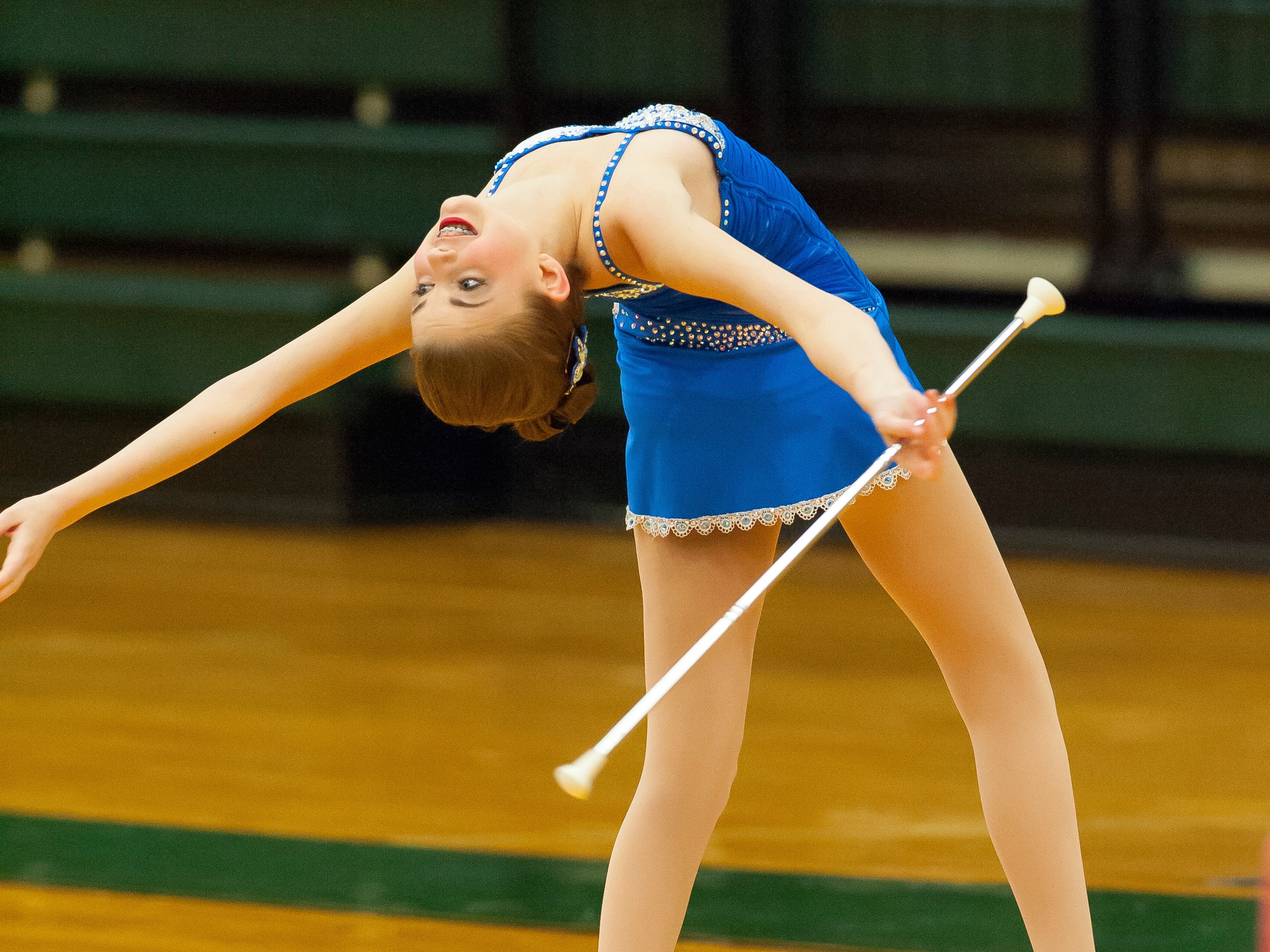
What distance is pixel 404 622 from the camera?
14.1 ft

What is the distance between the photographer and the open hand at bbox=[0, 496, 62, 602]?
169 centimetres

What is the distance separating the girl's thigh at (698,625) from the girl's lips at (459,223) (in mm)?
408

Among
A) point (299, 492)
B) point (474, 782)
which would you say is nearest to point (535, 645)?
point (474, 782)

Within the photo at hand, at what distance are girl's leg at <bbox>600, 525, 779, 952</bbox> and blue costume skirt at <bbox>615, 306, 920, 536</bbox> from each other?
0.04 metres

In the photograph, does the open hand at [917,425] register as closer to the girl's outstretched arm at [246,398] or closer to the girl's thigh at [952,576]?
the girl's thigh at [952,576]

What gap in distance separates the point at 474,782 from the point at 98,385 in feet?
8.36

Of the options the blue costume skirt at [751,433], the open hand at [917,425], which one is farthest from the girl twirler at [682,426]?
the open hand at [917,425]

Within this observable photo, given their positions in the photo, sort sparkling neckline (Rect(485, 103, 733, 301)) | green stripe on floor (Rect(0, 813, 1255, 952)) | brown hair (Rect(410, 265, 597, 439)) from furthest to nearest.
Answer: green stripe on floor (Rect(0, 813, 1255, 952))
sparkling neckline (Rect(485, 103, 733, 301))
brown hair (Rect(410, 265, 597, 439))

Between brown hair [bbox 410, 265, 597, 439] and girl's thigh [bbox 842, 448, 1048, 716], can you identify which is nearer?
brown hair [bbox 410, 265, 597, 439]

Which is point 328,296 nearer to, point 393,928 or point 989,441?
point 989,441

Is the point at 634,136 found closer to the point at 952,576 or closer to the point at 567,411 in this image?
the point at 567,411

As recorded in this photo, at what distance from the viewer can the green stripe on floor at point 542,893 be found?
2.54 meters

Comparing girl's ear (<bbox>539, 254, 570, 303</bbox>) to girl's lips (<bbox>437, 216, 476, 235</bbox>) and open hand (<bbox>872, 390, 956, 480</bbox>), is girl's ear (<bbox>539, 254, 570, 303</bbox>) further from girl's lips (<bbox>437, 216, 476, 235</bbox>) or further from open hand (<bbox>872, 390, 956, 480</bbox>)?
open hand (<bbox>872, 390, 956, 480</bbox>)

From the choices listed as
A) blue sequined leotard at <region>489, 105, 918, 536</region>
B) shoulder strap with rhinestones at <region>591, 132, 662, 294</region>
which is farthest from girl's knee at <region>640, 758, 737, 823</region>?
shoulder strap with rhinestones at <region>591, 132, 662, 294</region>
